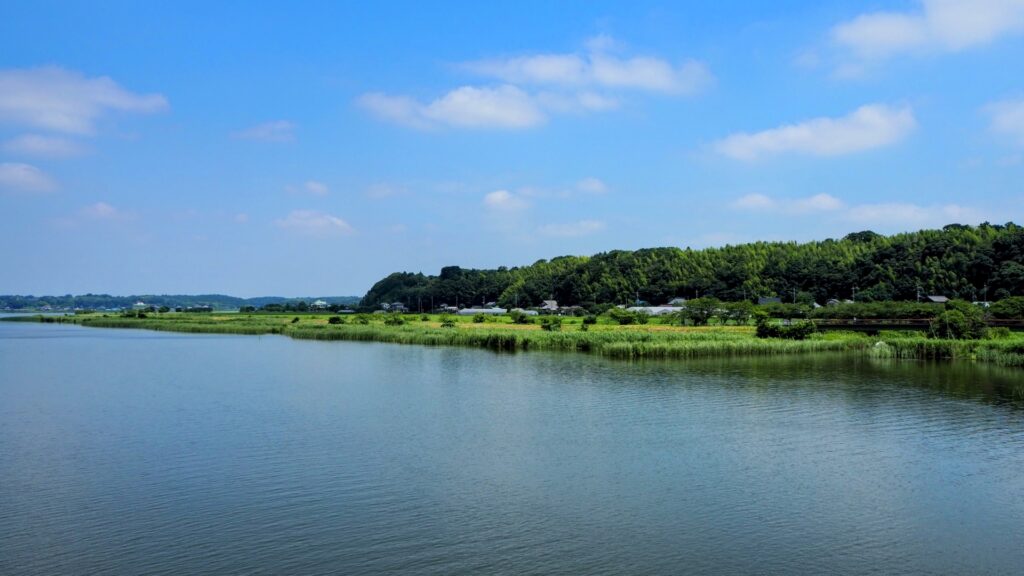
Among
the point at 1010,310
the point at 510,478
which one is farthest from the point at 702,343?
the point at 510,478

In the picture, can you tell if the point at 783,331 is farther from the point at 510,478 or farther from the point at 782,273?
the point at 782,273

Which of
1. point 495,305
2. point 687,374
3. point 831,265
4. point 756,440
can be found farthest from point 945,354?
point 495,305

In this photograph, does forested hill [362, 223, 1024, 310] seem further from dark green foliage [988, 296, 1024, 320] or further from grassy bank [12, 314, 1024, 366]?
grassy bank [12, 314, 1024, 366]

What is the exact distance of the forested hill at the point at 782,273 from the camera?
8662cm

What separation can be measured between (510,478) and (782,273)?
9799 centimetres

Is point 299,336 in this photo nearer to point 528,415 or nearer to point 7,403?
point 7,403

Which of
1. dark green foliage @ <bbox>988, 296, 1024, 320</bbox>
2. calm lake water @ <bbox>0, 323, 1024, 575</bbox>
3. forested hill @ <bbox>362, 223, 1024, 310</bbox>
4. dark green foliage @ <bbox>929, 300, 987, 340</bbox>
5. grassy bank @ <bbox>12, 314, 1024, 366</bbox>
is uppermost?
forested hill @ <bbox>362, 223, 1024, 310</bbox>

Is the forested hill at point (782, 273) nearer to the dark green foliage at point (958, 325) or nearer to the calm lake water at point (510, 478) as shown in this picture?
the dark green foliage at point (958, 325)

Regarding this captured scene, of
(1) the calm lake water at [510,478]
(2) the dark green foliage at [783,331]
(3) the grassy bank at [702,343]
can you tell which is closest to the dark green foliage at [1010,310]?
(3) the grassy bank at [702,343]

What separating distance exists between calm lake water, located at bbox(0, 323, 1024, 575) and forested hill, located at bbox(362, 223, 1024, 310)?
209ft

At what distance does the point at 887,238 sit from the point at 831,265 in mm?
12945

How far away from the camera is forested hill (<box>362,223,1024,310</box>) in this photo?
86.6 meters

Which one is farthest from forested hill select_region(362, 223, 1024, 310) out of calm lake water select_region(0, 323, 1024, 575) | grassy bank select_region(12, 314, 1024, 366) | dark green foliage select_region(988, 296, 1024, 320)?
calm lake water select_region(0, 323, 1024, 575)

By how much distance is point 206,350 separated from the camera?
5178 cm
